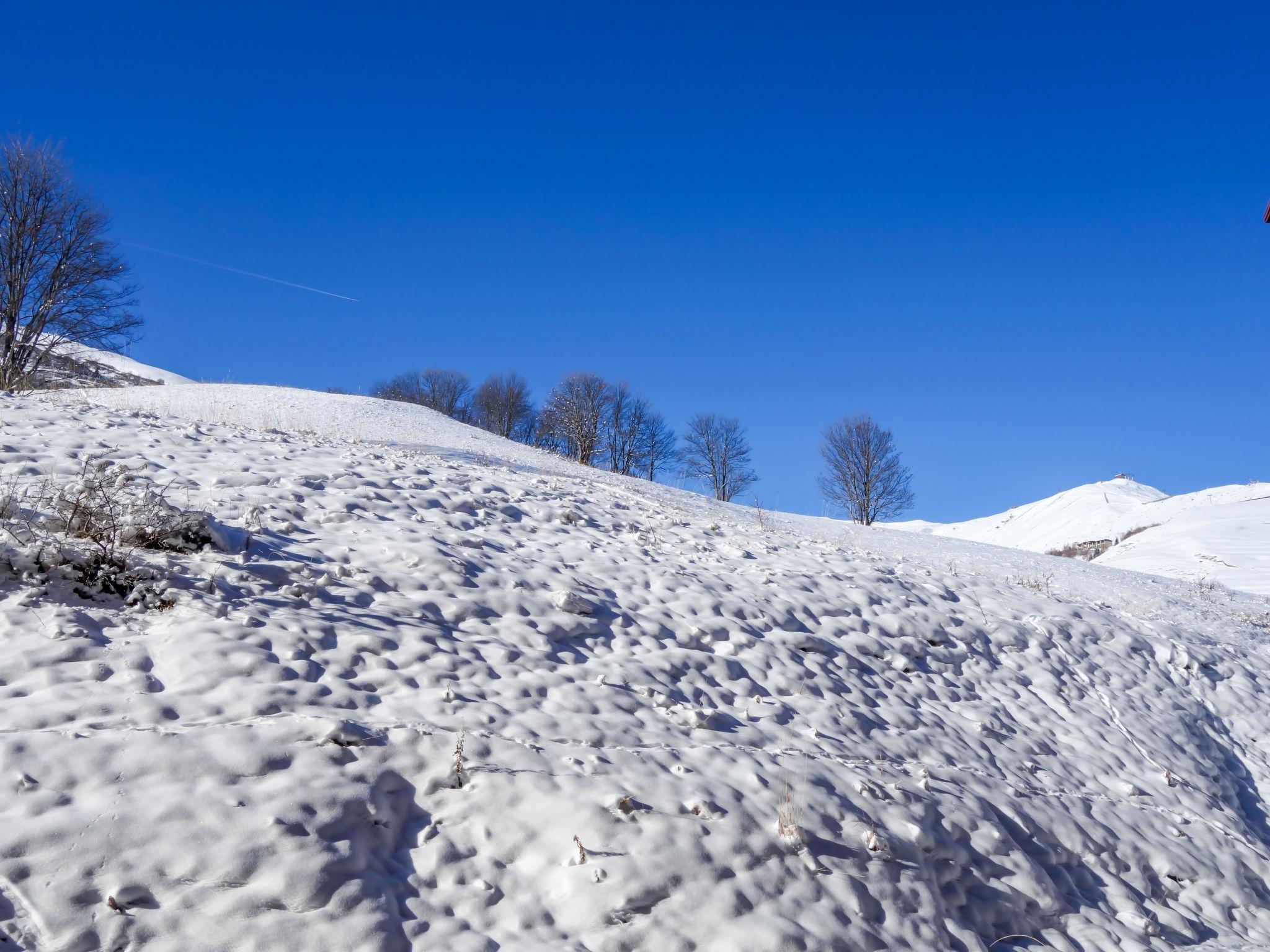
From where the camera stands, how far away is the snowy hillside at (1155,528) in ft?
76.1

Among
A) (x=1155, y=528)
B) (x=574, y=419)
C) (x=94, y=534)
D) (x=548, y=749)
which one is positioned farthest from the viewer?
(x=574, y=419)

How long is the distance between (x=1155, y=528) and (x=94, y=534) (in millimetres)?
34170

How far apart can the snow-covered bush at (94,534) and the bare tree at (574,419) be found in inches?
1561

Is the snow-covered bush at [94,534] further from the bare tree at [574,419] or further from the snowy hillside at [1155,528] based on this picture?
the bare tree at [574,419]

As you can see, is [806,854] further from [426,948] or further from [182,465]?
[182,465]

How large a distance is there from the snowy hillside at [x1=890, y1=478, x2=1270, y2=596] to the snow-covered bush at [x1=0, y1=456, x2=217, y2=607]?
23.7 m

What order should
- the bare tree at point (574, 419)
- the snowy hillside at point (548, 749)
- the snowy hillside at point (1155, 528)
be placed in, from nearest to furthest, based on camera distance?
1. the snowy hillside at point (548, 749)
2. the snowy hillside at point (1155, 528)
3. the bare tree at point (574, 419)

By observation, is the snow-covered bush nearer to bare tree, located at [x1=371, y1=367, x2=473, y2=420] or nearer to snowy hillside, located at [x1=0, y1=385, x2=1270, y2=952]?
snowy hillside, located at [x1=0, y1=385, x2=1270, y2=952]

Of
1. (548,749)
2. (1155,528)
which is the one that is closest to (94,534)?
(548,749)

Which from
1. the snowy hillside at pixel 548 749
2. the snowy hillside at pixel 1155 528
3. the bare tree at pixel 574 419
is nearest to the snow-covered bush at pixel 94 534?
the snowy hillside at pixel 548 749

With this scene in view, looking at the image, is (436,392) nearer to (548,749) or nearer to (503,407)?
(503,407)

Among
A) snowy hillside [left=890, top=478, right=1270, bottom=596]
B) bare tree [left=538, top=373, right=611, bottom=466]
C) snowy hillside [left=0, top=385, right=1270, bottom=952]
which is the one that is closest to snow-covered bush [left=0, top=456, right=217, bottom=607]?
snowy hillside [left=0, top=385, right=1270, bottom=952]

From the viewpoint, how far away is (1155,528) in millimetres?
29938

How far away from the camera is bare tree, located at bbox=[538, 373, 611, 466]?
48119 millimetres
